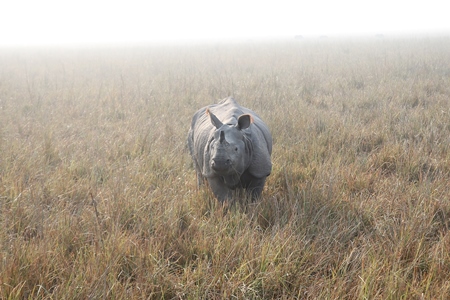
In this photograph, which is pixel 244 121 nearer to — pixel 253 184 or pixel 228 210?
pixel 253 184

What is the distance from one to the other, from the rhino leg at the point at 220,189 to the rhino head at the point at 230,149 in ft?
0.64

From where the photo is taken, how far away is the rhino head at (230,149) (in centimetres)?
305

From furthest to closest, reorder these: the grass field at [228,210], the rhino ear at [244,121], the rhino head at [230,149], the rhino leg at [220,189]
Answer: the rhino leg at [220,189] → the rhino ear at [244,121] → the rhino head at [230,149] → the grass field at [228,210]

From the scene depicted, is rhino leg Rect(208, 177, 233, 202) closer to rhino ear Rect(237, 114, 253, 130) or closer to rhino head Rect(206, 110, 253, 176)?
rhino head Rect(206, 110, 253, 176)

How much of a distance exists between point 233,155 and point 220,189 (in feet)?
1.72

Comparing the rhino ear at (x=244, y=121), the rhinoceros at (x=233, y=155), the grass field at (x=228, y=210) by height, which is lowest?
the grass field at (x=228, y=210)

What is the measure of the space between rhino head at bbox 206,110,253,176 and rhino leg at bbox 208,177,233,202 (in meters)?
0.20

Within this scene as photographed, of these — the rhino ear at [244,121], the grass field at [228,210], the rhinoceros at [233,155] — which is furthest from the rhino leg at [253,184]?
the rhino ear at [244,121]

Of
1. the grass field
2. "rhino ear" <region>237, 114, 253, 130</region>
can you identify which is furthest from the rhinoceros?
the grass field

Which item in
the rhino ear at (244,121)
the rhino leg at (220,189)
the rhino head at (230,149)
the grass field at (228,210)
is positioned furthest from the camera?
the rhino leg at (220,189)

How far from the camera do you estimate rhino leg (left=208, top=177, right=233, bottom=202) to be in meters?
3.48

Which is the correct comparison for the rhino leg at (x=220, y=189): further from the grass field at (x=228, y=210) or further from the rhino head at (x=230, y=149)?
the rhino head at (x=230, y=149)

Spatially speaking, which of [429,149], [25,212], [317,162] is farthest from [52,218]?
[429,149]

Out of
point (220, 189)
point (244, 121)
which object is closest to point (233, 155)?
point (244, 121)
